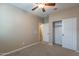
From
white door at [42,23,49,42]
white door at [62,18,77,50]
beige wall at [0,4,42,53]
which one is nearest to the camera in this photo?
beige wall at [0,4,42,53]

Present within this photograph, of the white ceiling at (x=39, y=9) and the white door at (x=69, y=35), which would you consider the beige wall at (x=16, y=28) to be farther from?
the white door at (x=69, y=35)

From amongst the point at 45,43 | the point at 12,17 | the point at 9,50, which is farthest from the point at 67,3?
the point at 9,50

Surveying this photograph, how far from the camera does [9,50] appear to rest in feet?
8.35

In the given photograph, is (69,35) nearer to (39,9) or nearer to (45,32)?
(45,32)

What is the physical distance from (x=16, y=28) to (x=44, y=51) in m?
1.00

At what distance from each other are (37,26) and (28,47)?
2.20 feet

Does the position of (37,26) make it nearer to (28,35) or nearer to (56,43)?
(28,35)

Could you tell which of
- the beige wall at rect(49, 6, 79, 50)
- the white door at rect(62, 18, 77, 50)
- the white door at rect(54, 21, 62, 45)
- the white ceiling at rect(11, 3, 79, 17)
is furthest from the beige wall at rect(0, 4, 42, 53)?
the white door at rect(62, 18, 77, 50)

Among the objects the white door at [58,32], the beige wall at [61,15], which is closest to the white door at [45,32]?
the beige wall at [61,15]

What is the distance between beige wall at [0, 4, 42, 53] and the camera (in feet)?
8.35

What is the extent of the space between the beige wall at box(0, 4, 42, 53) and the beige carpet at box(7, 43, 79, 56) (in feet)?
0.62

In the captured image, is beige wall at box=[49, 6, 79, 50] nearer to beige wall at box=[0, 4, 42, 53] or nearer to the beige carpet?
the beige carpet

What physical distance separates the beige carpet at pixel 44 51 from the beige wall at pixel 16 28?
7.4 inches

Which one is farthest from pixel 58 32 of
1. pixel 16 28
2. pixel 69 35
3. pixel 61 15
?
pixel 16 28
